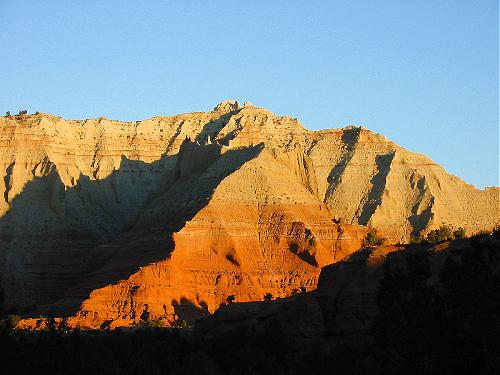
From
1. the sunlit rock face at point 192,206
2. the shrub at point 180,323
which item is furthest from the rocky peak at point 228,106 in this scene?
the shrub at point 180,323

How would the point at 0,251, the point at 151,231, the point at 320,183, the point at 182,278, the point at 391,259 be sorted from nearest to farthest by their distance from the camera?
the point at 391,259 < the point at 182,278 < the point at 151,231 < the point at 0,251 < the point at 320,183

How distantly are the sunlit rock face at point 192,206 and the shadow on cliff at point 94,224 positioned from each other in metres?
0.16

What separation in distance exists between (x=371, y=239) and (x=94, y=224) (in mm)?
32751

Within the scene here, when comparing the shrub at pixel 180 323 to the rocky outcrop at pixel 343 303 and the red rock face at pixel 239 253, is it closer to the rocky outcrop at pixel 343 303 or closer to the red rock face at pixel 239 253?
the red rock face at pixel 239 253

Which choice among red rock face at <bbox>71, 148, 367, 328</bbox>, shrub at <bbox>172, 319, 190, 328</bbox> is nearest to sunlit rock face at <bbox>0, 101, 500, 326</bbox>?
red rock face at <bbox>71, 148, 367, 328</bbox>

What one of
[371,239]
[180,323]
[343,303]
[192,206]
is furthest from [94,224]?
[343,303]

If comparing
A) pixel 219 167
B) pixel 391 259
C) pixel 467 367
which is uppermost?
pixel 219 167

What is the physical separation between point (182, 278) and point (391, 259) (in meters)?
43.6

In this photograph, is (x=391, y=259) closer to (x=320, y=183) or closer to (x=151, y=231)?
(x=151, y=231)

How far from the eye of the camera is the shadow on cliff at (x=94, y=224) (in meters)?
126

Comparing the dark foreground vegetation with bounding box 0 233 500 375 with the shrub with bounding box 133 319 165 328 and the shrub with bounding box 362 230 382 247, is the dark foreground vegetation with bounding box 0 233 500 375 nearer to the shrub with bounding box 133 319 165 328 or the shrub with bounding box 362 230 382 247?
the shrub with bounding box 133 319 165 328

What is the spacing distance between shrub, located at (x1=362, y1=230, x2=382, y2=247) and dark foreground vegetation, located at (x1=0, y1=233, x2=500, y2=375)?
116 ft

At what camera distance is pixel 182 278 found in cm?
11769

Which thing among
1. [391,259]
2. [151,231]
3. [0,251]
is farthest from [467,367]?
[0,251]
